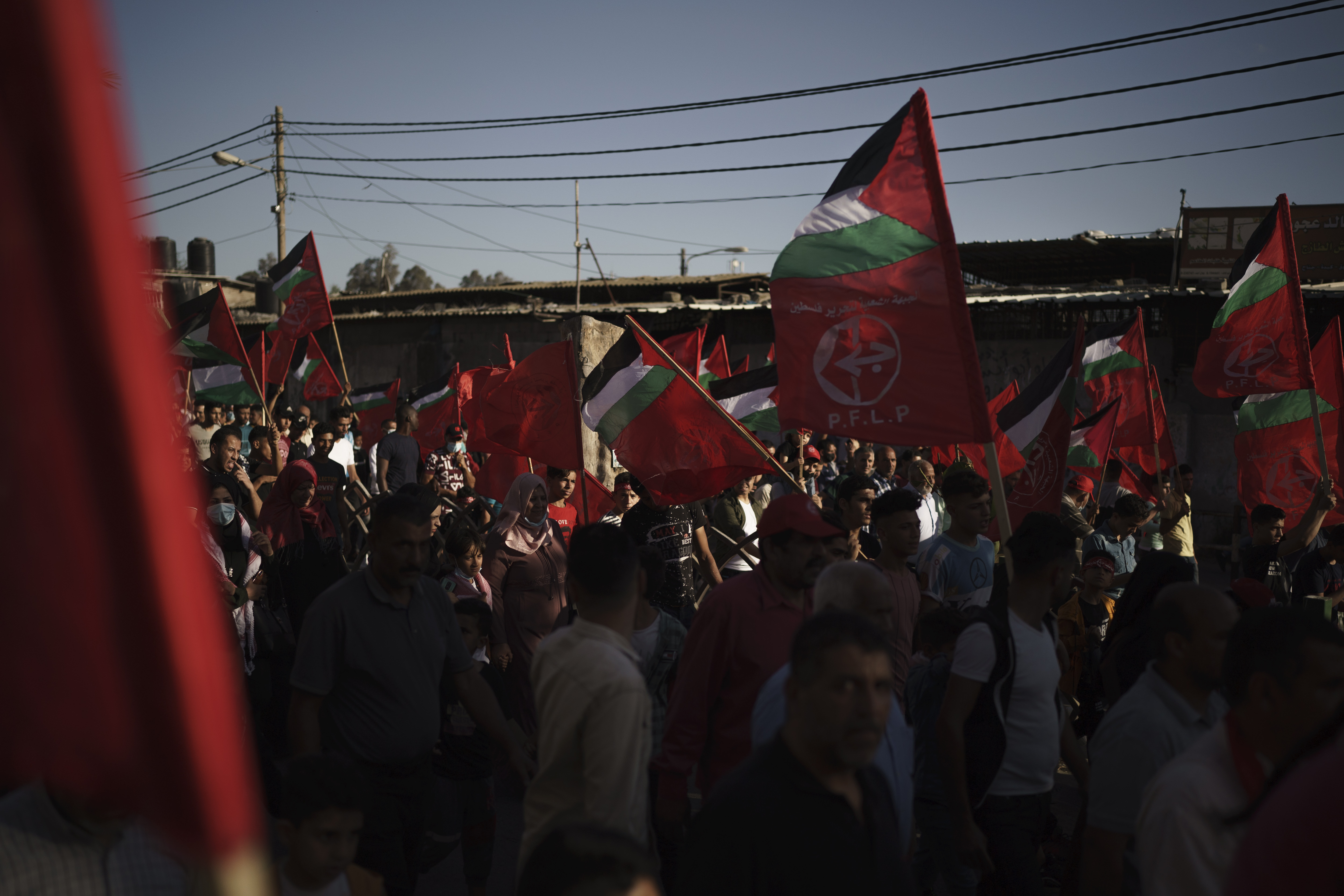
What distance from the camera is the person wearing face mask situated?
10695 millimetres

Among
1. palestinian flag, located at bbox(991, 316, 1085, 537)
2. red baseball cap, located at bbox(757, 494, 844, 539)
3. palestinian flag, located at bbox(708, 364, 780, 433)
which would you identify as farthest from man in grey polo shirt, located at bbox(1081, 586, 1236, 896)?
palestinian flag, located at bbox(708, 364, 780, 433)

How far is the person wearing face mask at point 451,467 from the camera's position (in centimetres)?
1070

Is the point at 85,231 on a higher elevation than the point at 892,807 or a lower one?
higher

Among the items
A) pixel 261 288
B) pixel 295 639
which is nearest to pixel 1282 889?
pixel 295 639

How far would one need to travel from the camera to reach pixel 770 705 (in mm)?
2859

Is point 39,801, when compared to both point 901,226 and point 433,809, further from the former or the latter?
point 901,226

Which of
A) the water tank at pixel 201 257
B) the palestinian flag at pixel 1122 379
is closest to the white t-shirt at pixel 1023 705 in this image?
the palestinian flag at pixel 1122 379

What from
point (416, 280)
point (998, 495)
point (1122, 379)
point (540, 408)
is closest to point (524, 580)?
point (540, 408)

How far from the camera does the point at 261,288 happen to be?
28984mm

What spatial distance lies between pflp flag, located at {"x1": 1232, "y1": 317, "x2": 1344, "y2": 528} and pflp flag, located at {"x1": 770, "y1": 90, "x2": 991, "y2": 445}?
4331 mm

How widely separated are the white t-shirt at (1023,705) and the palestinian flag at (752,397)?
214 inches

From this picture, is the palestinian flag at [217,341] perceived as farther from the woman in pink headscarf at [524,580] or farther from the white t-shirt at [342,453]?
the woman in pink headscarf at [524,580]

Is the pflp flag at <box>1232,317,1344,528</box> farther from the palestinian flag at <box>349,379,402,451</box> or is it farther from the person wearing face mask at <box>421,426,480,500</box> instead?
the palestinian flag at <box>349,379,402,451</box>

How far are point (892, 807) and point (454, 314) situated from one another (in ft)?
81.3
